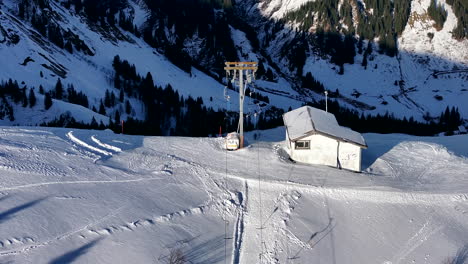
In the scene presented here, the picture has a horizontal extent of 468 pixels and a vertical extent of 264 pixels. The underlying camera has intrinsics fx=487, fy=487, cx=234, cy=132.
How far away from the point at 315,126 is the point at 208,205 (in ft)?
33.8

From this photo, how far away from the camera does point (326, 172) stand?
95.0 ft

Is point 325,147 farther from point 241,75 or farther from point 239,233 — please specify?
point 239,233

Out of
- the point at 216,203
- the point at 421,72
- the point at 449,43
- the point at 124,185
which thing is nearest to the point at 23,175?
the point at 124,185

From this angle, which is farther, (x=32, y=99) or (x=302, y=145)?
(x=32, y=99)

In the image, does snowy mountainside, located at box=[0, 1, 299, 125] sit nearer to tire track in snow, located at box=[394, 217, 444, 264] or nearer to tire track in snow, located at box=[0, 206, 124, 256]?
tire track in snow, located at box=[0, 206, 124, 256]

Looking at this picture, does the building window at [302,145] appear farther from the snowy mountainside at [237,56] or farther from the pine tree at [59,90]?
the pine tree at [59,90]

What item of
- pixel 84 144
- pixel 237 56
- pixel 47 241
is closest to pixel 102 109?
pixel 84 144

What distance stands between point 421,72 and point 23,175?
119 meters

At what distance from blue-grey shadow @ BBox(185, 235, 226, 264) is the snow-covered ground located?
7 cm

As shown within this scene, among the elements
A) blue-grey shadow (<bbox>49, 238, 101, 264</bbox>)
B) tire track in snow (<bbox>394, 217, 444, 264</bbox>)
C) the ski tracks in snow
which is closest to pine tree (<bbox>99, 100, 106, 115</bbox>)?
the ski tracks in snow

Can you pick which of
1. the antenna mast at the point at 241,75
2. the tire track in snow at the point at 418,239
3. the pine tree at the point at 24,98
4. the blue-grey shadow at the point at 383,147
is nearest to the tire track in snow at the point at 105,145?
the antenna mast at the point at 241,75

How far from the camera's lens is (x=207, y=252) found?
1936 cm

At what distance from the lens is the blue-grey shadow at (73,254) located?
56.3ft

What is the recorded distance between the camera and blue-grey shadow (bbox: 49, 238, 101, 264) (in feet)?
56.3
